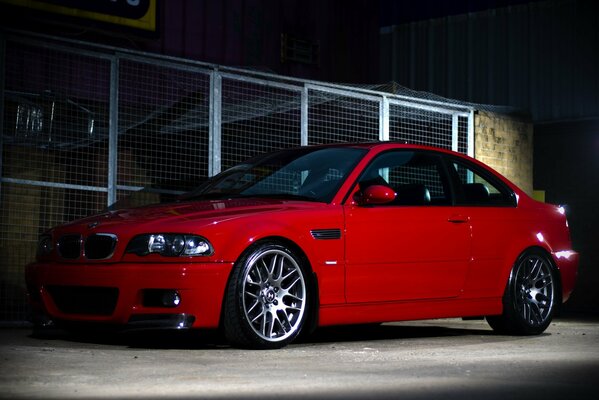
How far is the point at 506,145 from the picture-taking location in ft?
50.1

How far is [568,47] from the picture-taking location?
18.6 metres

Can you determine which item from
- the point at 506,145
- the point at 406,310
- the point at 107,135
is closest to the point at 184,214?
the point at 406,310

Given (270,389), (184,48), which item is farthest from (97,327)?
(184,48)

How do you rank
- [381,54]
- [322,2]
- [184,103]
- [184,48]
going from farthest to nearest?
[381,54], [322,2], [184,48], [184,103]

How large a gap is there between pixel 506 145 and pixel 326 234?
26.0ft

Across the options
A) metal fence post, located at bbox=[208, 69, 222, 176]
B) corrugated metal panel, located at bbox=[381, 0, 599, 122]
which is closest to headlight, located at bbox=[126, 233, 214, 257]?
metal fence post, located at bbox=[208, 69, 222, 176]

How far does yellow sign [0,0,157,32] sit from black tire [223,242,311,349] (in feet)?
24.4

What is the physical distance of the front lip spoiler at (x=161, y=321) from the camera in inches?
284

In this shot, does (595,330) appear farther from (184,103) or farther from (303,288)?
(184,103)

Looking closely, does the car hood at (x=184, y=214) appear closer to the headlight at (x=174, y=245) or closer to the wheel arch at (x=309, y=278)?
the headlight at (x=174, y=245)

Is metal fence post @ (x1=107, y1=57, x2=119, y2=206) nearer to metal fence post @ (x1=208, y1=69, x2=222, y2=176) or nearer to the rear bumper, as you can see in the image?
metal fence post @ (x1=208, y1=69, x2=222, y2=176)

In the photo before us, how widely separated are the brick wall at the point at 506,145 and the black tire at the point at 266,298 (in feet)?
23.8

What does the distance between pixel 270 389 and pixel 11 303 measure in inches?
216

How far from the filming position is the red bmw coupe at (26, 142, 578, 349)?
729cm
